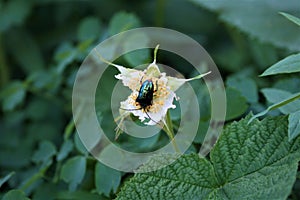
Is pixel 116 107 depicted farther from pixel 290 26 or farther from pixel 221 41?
pixel 221 41

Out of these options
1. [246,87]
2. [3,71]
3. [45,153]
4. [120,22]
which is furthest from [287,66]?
[3,71]

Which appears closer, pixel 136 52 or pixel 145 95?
pixel 145 95

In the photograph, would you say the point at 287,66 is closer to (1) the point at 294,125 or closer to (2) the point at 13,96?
(1) the point at 294,125

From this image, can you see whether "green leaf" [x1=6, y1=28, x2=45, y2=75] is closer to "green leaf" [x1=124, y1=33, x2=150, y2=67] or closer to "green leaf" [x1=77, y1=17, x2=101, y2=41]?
"green leaf" [x1=77, y1=17, x2=101, y2=41]

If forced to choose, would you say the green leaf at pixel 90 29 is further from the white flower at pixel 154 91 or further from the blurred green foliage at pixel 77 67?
the white flower at pixel 154 91

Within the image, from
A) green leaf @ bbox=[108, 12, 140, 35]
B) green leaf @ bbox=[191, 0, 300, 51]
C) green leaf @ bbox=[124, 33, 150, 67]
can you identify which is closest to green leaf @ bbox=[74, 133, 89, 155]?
green leaf @ bbox=[124, 33, 150, 67]

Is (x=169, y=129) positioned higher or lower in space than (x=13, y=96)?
higher

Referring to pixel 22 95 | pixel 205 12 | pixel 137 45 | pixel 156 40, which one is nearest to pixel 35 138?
pixel 22 95
